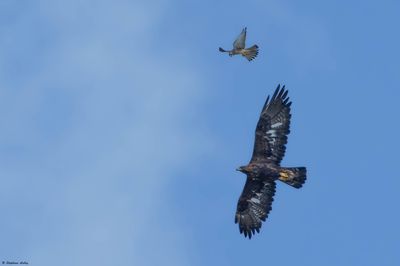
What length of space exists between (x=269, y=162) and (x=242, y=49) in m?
4.69

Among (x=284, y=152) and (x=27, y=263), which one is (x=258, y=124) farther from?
(x=27, y=263)

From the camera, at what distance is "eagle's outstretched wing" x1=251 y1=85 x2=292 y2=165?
100ft

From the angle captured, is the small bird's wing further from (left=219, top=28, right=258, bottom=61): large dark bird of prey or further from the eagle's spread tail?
the eagle's spread tail

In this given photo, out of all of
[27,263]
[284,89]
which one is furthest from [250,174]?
[27,263]

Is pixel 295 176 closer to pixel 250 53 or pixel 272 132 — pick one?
pixel 272 132

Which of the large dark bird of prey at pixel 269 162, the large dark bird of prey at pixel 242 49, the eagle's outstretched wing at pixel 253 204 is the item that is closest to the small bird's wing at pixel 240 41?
the large dark bird of prey at pixel 242 49

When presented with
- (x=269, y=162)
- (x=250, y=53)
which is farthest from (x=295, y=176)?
(x=250, y=53)

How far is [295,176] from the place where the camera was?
29.9 metres

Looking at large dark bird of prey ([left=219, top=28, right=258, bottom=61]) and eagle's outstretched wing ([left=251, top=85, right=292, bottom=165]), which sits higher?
large dark bird of prey ([left=219, top=28, right=258, bottom=61])

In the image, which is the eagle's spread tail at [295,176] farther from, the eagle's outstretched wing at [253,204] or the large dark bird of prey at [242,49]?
the large dark bird of prey at [242,49]

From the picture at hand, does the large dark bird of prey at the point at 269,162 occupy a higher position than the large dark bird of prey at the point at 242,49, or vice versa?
the large dark bird of prey at the point at 242,49

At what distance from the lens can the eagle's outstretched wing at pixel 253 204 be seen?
31375mm

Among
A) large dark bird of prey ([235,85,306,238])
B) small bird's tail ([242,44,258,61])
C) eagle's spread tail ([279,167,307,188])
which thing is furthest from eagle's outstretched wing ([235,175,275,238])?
small bird's tail ([242,44,258,61])

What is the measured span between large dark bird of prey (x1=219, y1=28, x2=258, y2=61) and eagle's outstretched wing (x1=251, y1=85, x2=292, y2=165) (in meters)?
2.14
